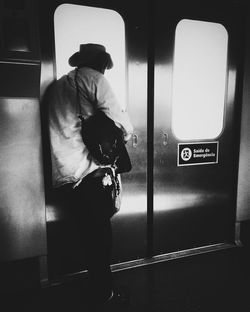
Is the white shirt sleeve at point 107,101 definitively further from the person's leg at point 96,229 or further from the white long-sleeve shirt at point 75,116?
the person's leg at point 96,229

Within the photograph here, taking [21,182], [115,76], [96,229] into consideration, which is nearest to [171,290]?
[96,229]

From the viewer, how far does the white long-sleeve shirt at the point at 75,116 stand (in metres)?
1.54

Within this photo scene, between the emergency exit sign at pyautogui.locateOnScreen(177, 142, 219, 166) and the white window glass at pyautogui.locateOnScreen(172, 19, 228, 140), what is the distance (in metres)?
0.07

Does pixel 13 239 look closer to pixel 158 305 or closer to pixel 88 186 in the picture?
pixel 88 186

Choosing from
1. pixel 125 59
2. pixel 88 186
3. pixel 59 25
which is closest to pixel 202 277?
pixel 88 186

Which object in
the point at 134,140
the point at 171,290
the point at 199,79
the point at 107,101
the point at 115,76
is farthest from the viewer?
the point at 199,79

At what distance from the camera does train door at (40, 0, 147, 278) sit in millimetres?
1840

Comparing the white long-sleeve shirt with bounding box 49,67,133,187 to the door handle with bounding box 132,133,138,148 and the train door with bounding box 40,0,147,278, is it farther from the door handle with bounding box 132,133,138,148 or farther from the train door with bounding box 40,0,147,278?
the door handle with bounding box 132,133,138,148

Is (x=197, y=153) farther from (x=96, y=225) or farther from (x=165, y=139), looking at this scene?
(x=96, y=225)

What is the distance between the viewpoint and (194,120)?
2.32m

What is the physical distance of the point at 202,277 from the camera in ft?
6.75

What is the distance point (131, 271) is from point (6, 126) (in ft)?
4.77

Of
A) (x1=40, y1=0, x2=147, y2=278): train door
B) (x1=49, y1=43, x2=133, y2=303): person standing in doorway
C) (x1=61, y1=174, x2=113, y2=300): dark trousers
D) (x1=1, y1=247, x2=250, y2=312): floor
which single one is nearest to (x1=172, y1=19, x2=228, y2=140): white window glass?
(x1=40, y1=0, x2=147, y2=278): train door

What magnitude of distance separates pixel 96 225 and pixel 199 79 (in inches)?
58.9
